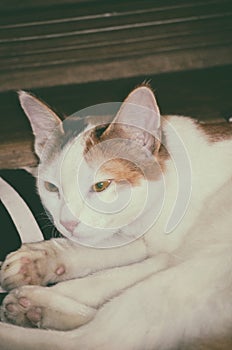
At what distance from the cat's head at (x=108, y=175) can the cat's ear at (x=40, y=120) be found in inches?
0.9

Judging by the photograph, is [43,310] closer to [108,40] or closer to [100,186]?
[100,186]

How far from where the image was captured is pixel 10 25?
5.63 ft

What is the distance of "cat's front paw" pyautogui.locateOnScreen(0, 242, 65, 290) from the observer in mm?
1422

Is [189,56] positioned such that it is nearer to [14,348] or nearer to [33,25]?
[33,25]

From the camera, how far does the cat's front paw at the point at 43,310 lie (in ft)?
4.46

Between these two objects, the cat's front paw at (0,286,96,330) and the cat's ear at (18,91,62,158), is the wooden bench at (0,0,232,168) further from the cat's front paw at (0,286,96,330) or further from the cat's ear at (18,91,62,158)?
the cat's front paw at (0,286,96,330)

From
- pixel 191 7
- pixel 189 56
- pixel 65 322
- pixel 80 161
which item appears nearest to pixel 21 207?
pixel 80 161

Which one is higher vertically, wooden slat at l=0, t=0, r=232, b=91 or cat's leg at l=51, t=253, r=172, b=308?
wooden slat at l=0, t=0, r=232, b=91

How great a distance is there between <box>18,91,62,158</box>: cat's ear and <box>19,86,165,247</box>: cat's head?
24 mm

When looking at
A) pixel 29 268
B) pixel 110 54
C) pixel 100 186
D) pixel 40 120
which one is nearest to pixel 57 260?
pixel 29 268

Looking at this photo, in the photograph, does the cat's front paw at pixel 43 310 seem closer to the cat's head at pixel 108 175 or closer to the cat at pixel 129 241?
the cat at pixel 129 241

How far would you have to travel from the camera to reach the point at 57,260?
4.78 feet

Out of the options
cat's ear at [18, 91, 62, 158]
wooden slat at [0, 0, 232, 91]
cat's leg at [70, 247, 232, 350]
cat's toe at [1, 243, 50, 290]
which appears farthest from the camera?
wooden slat at [0, 0, 232, 91]

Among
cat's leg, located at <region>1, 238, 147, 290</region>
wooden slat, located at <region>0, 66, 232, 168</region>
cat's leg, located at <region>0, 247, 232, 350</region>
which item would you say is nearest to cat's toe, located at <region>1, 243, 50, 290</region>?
cat's leg, located at <region>1, 238, 147, 290</region>
